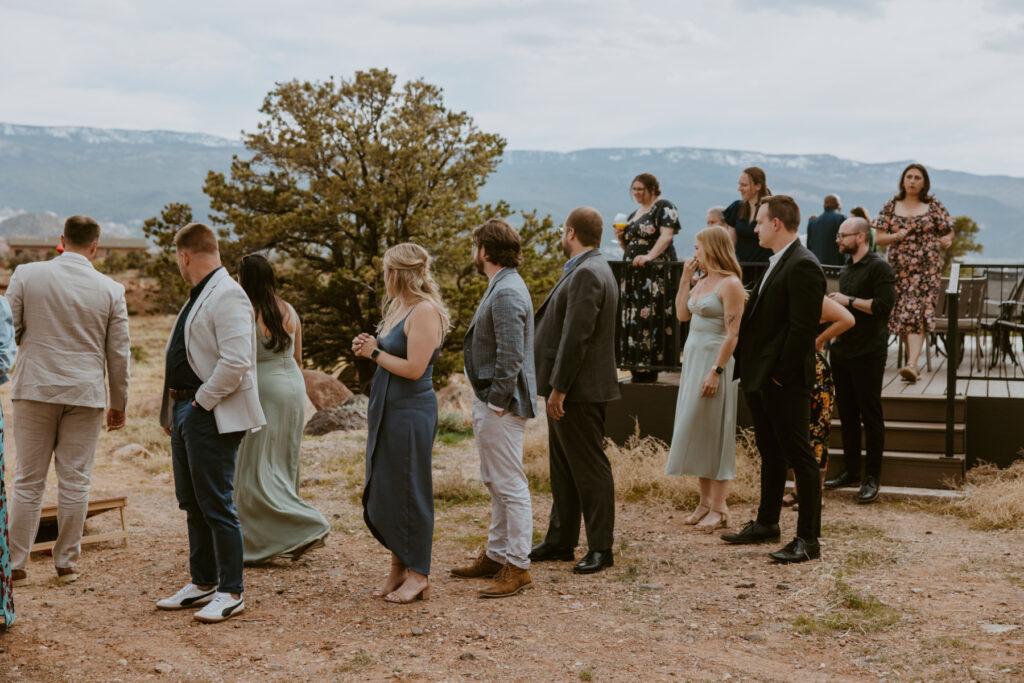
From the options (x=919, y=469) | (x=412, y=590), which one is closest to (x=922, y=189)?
(x=919, y=469)

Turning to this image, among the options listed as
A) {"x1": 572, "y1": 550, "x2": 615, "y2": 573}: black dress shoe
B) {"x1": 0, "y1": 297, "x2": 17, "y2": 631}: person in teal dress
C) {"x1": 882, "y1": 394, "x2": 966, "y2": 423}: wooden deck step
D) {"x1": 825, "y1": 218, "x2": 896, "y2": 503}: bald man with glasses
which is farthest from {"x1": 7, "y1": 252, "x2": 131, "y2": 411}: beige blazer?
{"x1": 882, "y1": 394, "x2": 966, "y2": 423}: wooden deck step

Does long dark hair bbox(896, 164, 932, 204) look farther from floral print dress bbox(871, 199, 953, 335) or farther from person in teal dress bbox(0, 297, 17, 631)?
person in teal dress bbox(0, 297, 17, 631)

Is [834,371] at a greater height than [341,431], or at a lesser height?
greater

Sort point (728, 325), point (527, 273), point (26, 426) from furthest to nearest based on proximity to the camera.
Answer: point (527, 273) < point (728, 325) < point (26, 426)

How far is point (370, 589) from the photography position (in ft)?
17.9

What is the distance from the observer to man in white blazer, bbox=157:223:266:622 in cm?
457

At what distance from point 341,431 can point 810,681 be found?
30.0 ft

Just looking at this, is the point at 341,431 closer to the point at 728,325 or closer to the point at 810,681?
the point at 728,325

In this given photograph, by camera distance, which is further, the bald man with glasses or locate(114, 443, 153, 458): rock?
locate(114, 443, 153, 458): rock

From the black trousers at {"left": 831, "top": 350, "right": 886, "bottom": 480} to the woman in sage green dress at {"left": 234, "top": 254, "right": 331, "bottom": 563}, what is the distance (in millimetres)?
4201

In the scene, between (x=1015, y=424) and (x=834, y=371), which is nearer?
(x=834, y=371)

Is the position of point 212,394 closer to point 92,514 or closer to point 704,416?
point 92,514

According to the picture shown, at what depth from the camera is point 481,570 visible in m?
5.61

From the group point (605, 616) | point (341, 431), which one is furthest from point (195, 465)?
point (341, 431)
